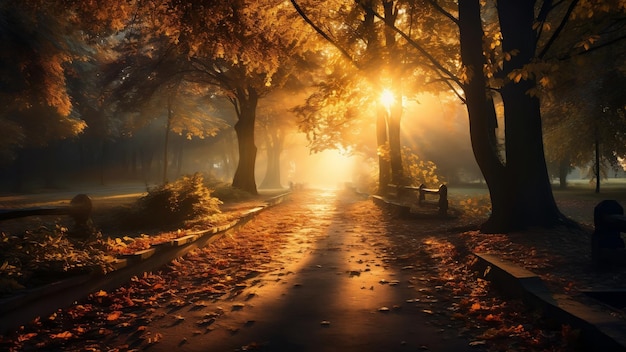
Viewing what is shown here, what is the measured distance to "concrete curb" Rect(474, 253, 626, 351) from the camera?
3.52 m

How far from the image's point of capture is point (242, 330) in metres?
4.58

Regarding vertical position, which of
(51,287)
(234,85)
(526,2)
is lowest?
(51,287)

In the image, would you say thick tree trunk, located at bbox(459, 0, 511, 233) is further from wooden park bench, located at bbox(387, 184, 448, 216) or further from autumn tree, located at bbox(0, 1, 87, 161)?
autumn tree, located at bbox(0, 1, 87, 161)

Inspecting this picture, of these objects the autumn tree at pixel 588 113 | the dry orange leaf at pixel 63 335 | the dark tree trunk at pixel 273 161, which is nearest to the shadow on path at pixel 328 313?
the dry orange leaf at pixel 63 335

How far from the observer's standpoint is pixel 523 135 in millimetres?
9320

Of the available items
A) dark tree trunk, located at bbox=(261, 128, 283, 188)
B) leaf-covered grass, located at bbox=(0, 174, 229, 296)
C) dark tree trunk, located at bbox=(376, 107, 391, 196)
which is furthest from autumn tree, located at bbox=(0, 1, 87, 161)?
dark tree trunk, located at bbox=(261, 128, 283, 188)

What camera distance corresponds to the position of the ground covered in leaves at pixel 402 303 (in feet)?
13.9

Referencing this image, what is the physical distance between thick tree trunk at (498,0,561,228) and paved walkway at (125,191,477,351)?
122 inches

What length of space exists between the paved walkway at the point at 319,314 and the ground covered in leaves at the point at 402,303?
0.24ft

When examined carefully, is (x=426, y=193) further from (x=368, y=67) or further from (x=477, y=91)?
(x=477, y=91)

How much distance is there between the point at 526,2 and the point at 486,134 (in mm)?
2883

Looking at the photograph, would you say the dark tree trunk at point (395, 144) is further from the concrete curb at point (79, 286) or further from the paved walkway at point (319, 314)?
the concrete curb at point (79, 286)

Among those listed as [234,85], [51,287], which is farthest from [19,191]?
[51,287]

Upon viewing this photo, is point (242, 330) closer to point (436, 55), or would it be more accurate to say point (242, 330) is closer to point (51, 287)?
point (51, 287)
